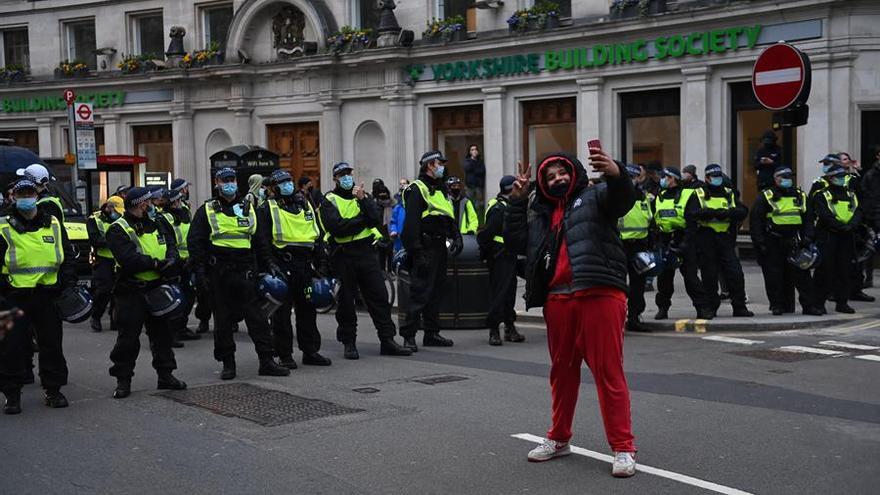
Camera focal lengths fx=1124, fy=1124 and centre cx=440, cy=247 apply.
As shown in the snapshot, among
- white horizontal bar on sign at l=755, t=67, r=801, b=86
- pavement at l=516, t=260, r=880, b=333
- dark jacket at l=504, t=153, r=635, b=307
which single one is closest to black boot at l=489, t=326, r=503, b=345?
pavement at l=516, t=260, r=880, b=333

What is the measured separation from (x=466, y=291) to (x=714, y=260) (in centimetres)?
308

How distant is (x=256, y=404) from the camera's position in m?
9.09

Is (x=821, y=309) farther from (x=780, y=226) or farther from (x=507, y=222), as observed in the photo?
(x=507, y=222)

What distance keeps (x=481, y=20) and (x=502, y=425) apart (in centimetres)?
1948

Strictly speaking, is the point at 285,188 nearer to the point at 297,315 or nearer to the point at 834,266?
the point at 297,315

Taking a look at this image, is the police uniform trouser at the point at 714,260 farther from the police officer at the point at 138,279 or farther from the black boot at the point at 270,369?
the police officer at the point at 138,279

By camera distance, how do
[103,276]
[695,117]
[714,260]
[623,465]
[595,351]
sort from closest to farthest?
[623,465] < [595,351] < [103,276] < [714,260] < [695,117]

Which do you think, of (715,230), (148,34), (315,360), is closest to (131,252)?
(315,360)

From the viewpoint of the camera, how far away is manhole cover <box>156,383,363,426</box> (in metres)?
8.55

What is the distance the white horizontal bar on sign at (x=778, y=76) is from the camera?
1354cm

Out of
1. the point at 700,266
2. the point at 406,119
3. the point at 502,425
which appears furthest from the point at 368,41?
the point at 502,425

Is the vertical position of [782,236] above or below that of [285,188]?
below

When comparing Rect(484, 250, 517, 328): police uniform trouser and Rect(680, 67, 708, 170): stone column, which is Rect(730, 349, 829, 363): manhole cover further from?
Rect(680, 67, 708, 170): stone column

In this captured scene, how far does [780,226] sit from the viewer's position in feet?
45.5
